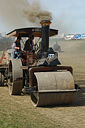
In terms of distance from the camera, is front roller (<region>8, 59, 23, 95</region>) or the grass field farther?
front roller (<region>8, 59, 23, 95</region>)

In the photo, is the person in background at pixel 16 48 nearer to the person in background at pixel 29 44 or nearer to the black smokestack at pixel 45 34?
the person in background at pixel 29 44

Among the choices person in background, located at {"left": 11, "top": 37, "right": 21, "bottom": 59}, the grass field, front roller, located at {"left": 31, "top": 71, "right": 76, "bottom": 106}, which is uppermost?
person in background, located at {"left": 11, "top": 37, "right": 21, "bottom": 59}

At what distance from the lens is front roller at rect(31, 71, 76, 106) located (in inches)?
239

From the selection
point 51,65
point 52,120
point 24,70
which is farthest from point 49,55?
point 52,120

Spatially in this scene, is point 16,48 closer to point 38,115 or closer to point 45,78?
point 45,78

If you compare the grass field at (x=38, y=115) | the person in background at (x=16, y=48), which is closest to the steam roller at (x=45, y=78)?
the grass field at (x=38, y=115)

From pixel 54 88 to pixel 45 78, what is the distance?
0.35 m

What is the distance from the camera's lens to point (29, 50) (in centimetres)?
887

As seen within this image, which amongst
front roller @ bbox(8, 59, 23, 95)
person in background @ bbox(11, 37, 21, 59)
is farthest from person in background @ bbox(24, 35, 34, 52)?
front roller @ bbox(8, 59, 23, 95)

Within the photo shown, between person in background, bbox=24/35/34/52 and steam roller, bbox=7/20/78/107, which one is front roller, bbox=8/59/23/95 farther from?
person in background, bbox=24/35/34/52

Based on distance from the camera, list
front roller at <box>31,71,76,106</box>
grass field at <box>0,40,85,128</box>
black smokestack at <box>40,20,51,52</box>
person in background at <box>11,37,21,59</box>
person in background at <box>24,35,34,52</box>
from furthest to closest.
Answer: person in background at <box>24,35,34,52</box>
person in background at <box>11,37,21,59</box>
black smokestack at <box>40,20,51,52</box>
front roller at <box>31,71,76,106</box>
grass field at <box>0,40,85,128</box>

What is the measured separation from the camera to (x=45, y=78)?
20.3 ft

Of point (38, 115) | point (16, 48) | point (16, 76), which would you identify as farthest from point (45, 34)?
point (38, 115)

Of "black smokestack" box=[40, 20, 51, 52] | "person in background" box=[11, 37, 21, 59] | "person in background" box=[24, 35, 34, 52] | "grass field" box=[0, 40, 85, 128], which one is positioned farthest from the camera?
"person in background" box=[24, 35, 34, 52]
